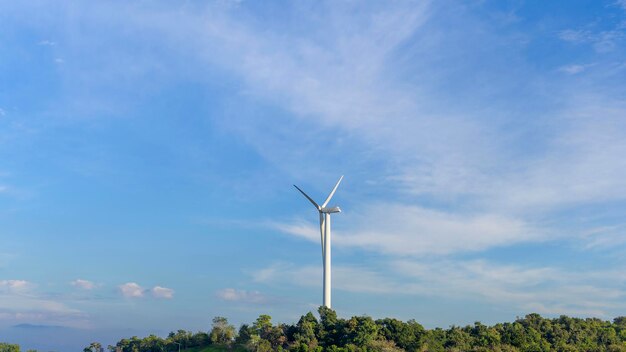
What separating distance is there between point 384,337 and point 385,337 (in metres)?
1.36

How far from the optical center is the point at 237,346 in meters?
176

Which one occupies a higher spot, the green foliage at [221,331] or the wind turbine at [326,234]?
the wind turbine at [326,234]

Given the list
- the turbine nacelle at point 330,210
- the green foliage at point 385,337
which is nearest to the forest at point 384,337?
the green foliage at point 385,337

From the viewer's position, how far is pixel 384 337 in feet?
527

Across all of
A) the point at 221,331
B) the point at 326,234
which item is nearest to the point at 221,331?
the point at 221,331

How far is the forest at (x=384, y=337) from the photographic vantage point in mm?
155500

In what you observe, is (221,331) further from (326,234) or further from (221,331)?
(326,234)

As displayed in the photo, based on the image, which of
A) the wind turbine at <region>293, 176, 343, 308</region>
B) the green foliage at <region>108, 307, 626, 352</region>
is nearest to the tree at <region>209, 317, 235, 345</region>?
the green foliage at <region>108, 307, 626, 352</region>

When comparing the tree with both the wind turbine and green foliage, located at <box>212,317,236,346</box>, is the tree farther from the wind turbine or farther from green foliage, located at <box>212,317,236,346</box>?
the wind turbine

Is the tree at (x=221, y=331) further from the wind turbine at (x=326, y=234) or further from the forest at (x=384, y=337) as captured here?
the wind turbine at (x=326, y=234)

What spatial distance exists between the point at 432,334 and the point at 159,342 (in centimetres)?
9038

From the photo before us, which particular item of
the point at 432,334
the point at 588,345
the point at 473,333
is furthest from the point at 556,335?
the point at 432,334

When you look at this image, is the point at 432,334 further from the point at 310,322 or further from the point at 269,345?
the point at 269,345

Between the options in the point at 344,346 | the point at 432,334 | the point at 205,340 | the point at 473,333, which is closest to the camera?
the point at 344,346
